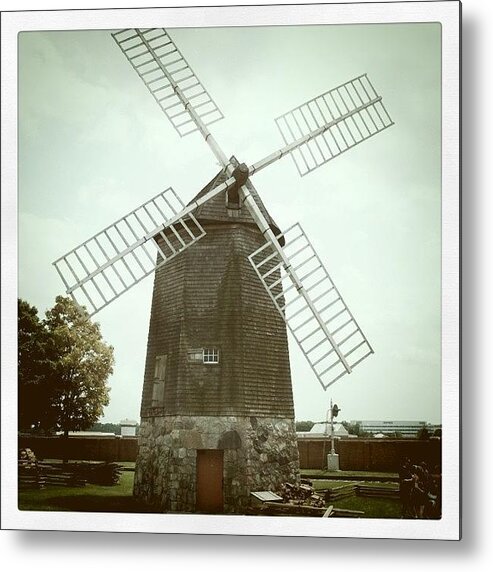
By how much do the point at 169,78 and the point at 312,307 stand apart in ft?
5.48

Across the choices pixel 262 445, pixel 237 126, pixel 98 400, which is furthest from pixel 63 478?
pixel 237 126

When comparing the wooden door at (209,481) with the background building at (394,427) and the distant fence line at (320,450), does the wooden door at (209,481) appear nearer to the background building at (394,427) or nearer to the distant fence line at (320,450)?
the distant fence line at (320,450)

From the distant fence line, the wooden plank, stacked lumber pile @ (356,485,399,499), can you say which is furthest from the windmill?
stacked lumber pile @ (356,485,399,499)

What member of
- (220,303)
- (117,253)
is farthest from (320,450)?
(117,253)

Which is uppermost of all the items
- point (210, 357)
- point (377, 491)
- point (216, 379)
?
point (210, 357)

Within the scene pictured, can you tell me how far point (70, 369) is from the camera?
18.5ft

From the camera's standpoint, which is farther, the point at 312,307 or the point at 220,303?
the point at 220,303

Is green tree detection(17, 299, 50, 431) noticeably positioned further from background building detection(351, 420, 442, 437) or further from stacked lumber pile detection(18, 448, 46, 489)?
background building detection(351, 420, 442, 437)

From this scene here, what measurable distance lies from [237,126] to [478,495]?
2582 millimetres

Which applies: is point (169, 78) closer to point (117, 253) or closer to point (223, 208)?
point (223, 208)

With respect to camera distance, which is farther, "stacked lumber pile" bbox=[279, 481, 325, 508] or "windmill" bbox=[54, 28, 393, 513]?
"windmill" bbox=[54, 28, 393, 513]

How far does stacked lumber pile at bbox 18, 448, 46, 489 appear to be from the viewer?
5.57 meters

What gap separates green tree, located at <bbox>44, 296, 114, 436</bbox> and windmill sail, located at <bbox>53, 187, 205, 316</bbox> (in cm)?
12

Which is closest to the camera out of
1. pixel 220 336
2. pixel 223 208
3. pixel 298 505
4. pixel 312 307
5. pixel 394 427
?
pixel 394 427
